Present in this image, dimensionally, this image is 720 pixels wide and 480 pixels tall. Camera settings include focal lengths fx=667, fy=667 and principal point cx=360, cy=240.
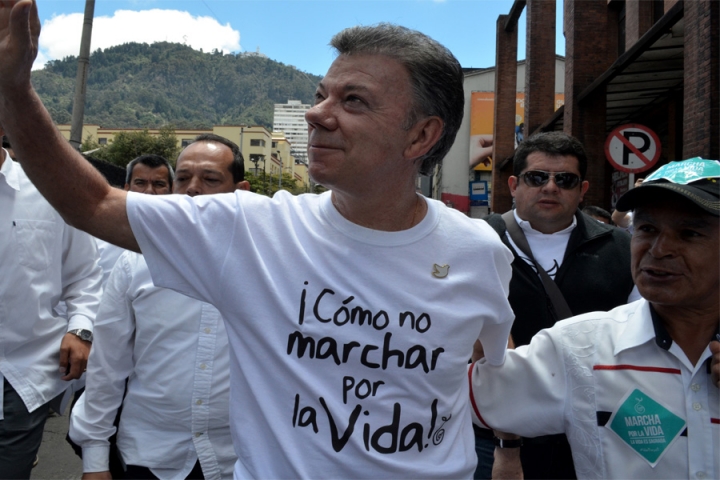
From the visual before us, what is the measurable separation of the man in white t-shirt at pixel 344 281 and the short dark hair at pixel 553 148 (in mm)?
2158

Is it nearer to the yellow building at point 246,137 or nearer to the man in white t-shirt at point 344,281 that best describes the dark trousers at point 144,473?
the man in white t-shirt at point 344,281

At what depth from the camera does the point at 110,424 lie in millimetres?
3018

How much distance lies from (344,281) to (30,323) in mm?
2012

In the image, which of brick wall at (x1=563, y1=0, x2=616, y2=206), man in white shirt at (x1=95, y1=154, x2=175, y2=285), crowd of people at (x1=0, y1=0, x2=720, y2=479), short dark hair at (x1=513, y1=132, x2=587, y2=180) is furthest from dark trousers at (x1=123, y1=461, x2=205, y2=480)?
brick wall at (x1=563, y1=0, x2=616, y2=206)

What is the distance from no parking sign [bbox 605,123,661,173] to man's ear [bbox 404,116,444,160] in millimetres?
7816

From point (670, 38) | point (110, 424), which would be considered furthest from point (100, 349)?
point (670, 38)

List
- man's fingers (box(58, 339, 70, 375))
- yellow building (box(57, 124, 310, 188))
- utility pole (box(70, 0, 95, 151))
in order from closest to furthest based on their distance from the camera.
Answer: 1. man's fingers (box(58, 339, 70, 375))
2. utility pole (box(70, 0, 95, 151))
3. yellow building (box(57, 124, 310, 188))

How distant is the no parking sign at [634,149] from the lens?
9.27m

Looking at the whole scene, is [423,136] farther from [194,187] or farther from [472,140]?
[472,140]

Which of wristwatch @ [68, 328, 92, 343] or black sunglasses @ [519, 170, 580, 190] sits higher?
black sunglasses @ [519, 170, 580, 190]

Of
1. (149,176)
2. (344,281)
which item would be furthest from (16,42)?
(149,176)

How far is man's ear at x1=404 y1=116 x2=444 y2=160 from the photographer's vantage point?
2164mm

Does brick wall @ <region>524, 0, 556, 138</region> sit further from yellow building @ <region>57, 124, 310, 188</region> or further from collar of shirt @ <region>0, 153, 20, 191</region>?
yellow building @ <region>57, 124, 310, 188</region>

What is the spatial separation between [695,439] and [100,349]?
94.0 inches
